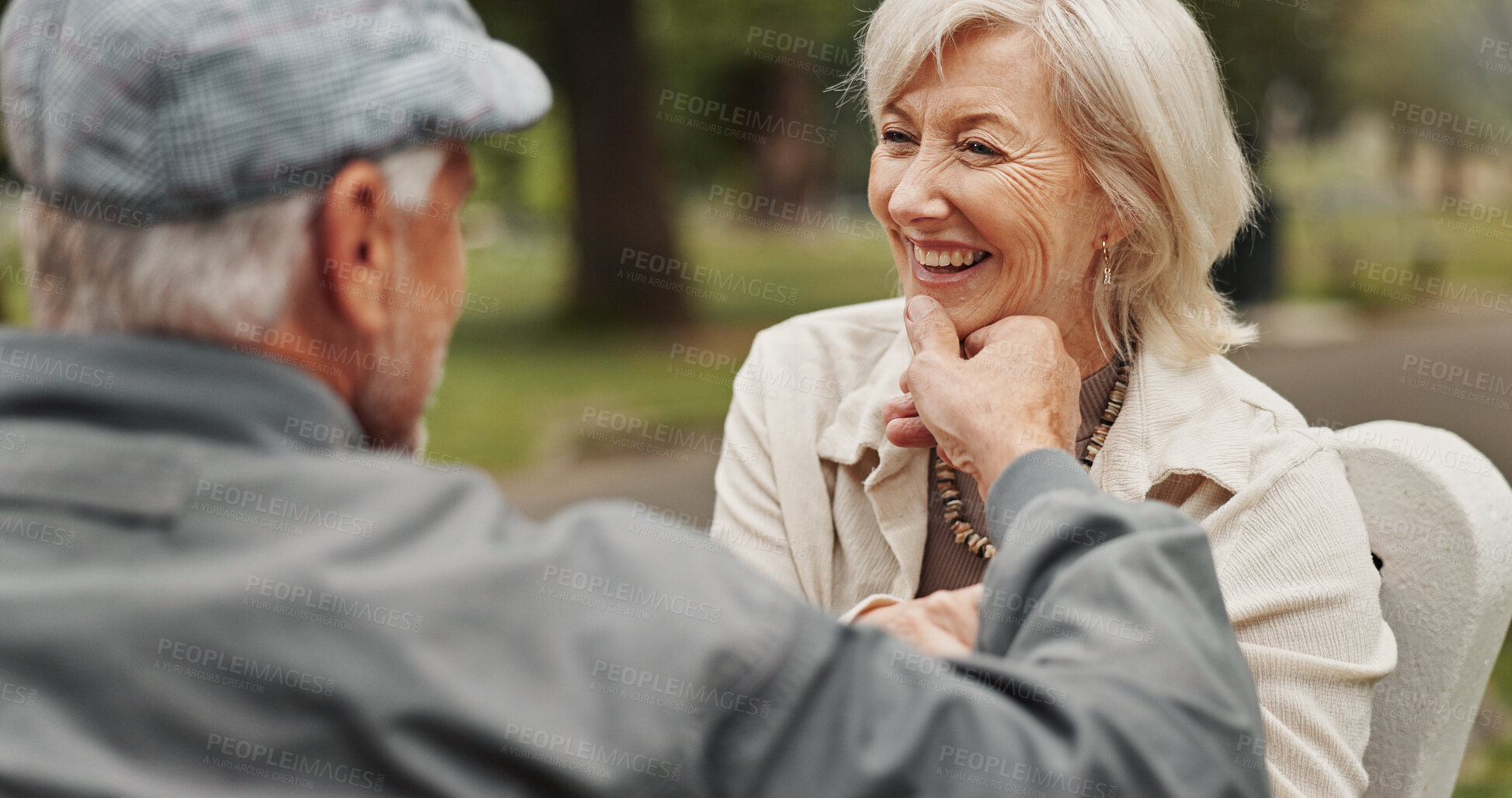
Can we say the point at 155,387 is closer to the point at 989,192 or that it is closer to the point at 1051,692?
the point at 1051,692

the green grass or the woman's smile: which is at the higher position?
the woman's smile

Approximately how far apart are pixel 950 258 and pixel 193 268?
1.48m

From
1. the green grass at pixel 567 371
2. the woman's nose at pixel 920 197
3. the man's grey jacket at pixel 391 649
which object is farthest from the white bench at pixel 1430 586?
the green grass at pixel 567 371

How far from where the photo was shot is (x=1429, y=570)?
211 cm

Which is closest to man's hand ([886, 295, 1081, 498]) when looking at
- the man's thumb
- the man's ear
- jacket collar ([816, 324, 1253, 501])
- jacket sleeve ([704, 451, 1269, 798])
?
the man's thumb

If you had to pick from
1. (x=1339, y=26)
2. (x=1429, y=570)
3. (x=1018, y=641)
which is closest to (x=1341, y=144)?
(x=1339, y=26)

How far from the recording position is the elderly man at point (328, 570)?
109 centimetres

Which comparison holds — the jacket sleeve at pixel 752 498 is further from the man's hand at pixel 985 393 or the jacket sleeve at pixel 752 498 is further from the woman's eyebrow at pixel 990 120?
the woman's eyebrow at pixel 990 120

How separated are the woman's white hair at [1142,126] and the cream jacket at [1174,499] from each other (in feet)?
0.38

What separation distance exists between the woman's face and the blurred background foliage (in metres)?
3.63

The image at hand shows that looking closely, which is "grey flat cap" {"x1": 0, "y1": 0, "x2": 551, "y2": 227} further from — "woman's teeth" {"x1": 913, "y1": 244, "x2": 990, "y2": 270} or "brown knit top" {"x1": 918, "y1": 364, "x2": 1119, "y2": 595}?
"brown knit top" {"x1": 918, "y1": 364, "x2": 1119, "y2": 595}

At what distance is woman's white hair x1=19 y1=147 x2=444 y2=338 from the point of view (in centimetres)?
119

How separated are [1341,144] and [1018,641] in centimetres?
1762

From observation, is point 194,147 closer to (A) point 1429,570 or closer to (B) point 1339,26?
(A) point 1429,570
